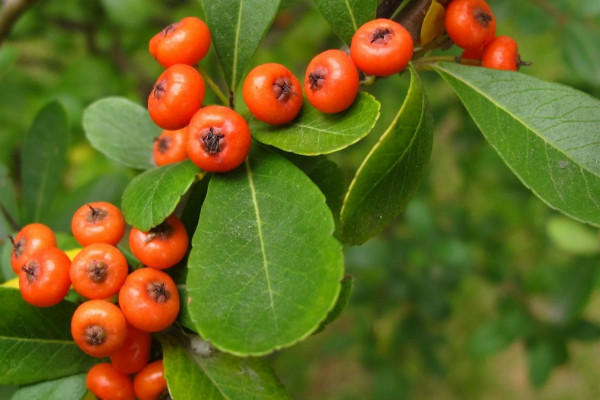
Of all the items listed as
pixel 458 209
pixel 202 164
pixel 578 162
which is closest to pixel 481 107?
pixel 578 162

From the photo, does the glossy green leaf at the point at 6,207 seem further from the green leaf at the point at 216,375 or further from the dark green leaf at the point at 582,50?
the dark green leaf at the point at 582,50

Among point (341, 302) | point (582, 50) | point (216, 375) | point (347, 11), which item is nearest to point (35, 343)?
point (216, 375)

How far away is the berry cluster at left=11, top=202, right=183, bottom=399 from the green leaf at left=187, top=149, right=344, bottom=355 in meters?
0.13

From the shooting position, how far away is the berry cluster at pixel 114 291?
125 centimetres

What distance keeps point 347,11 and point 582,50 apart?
2.02 meters

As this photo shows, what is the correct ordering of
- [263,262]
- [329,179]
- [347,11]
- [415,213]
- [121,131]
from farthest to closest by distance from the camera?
[415,213]
[121,131]
[329,179]
[347,11]
[263,262]

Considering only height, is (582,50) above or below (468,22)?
below

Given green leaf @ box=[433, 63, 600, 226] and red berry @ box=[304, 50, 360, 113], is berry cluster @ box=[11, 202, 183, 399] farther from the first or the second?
green leaf @ box=[433, 63, 600, 226]

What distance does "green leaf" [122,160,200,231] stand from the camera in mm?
1262

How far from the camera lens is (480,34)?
1.35 meters

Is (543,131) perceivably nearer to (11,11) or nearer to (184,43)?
(184,43)

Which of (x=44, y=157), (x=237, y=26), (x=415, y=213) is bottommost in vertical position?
(x=415, y=213)

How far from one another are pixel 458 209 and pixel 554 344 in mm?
1127

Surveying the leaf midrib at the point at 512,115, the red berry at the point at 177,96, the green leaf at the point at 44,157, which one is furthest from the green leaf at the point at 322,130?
the green leaf at the point at 44,157
